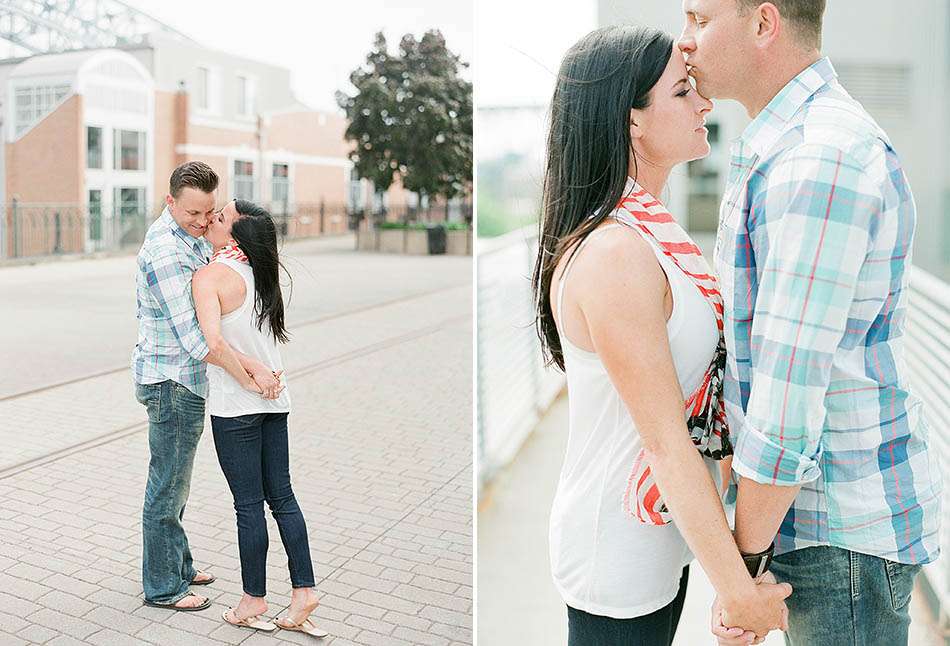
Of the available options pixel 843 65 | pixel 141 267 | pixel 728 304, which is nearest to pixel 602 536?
pixel 728 304

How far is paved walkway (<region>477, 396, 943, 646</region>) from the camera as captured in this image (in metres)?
2.29

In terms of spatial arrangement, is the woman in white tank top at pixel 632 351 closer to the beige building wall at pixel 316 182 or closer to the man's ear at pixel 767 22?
the man's ear at pixel 767 22

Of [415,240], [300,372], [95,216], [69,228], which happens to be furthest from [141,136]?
[415,240]

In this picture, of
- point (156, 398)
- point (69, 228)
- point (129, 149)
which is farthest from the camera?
point (129, 149)

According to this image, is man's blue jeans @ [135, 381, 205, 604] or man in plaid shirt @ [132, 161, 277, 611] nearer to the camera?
man in plaid shirt @ [132, 161, 277, 611]

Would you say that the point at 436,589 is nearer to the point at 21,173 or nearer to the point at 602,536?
the point at 602,536

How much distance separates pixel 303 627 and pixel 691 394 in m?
1.70

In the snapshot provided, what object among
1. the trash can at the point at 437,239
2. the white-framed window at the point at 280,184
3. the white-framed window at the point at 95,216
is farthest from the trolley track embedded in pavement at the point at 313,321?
the trash can at the point at 437,239

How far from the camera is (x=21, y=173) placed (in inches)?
153

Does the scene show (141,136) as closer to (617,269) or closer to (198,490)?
(198,490)

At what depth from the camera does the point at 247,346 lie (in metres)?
2.11

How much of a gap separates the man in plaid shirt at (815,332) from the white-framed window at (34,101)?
321cm

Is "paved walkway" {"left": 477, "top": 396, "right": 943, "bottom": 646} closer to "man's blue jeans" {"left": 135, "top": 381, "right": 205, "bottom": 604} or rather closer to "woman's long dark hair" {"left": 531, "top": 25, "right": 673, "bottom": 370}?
"man's blue jeans" {"left": 135, "top": 381, "right": 205, "bottom": 604}

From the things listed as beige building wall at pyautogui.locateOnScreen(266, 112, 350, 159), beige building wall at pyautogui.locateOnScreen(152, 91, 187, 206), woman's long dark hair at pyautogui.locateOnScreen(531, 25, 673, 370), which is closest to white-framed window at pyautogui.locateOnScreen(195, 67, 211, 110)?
beige building wall at pyautogui.locateOnScreen(152, 91, 187, 206)
